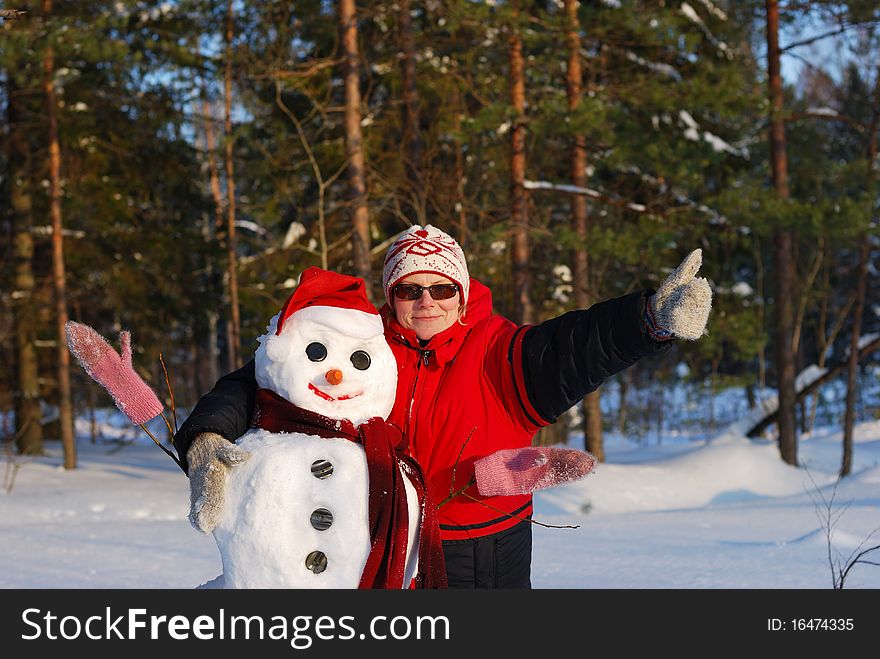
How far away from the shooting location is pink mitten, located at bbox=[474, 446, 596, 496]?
2.49 metres

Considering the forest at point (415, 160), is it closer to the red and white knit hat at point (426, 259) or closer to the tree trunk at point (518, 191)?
the tree trunk at point (518, 191)

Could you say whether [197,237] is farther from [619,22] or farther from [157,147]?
[619,22]

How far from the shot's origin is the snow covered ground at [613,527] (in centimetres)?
568

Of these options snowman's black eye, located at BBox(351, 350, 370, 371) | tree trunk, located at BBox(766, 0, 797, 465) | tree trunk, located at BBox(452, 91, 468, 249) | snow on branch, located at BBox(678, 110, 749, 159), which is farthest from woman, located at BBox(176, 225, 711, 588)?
snow on branch, located at BBox(678, 110, 749, 159)

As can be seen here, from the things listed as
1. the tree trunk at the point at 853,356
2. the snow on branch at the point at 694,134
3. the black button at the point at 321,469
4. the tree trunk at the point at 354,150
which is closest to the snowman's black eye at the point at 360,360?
the black button at the point at 321,469

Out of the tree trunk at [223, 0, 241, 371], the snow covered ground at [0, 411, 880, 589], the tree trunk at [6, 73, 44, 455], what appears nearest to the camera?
the snow covered ground at [0, 411, 880, 589]

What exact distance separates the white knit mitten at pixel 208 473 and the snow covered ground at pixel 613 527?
3358mm

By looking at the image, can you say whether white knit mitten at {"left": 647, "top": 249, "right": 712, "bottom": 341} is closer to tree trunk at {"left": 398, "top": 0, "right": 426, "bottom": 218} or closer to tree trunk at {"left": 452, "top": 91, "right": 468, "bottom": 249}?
tree trunk at {"left": 452, "top": 91, "right": 468, "bottom": 249}

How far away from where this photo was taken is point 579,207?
1169cm

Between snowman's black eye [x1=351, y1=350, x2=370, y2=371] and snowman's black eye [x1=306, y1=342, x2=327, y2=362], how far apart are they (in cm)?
8

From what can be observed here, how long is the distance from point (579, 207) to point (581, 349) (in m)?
9.50

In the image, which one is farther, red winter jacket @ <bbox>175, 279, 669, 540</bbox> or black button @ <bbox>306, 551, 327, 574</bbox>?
red winter jacket @ <bbox>175, 279, 669, 540</bbox>

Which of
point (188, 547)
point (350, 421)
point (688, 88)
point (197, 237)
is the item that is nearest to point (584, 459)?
point (350, 421)

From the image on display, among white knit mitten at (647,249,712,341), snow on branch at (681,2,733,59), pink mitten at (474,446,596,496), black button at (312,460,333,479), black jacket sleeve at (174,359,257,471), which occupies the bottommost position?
pink mitten at (474,446,596,496)
